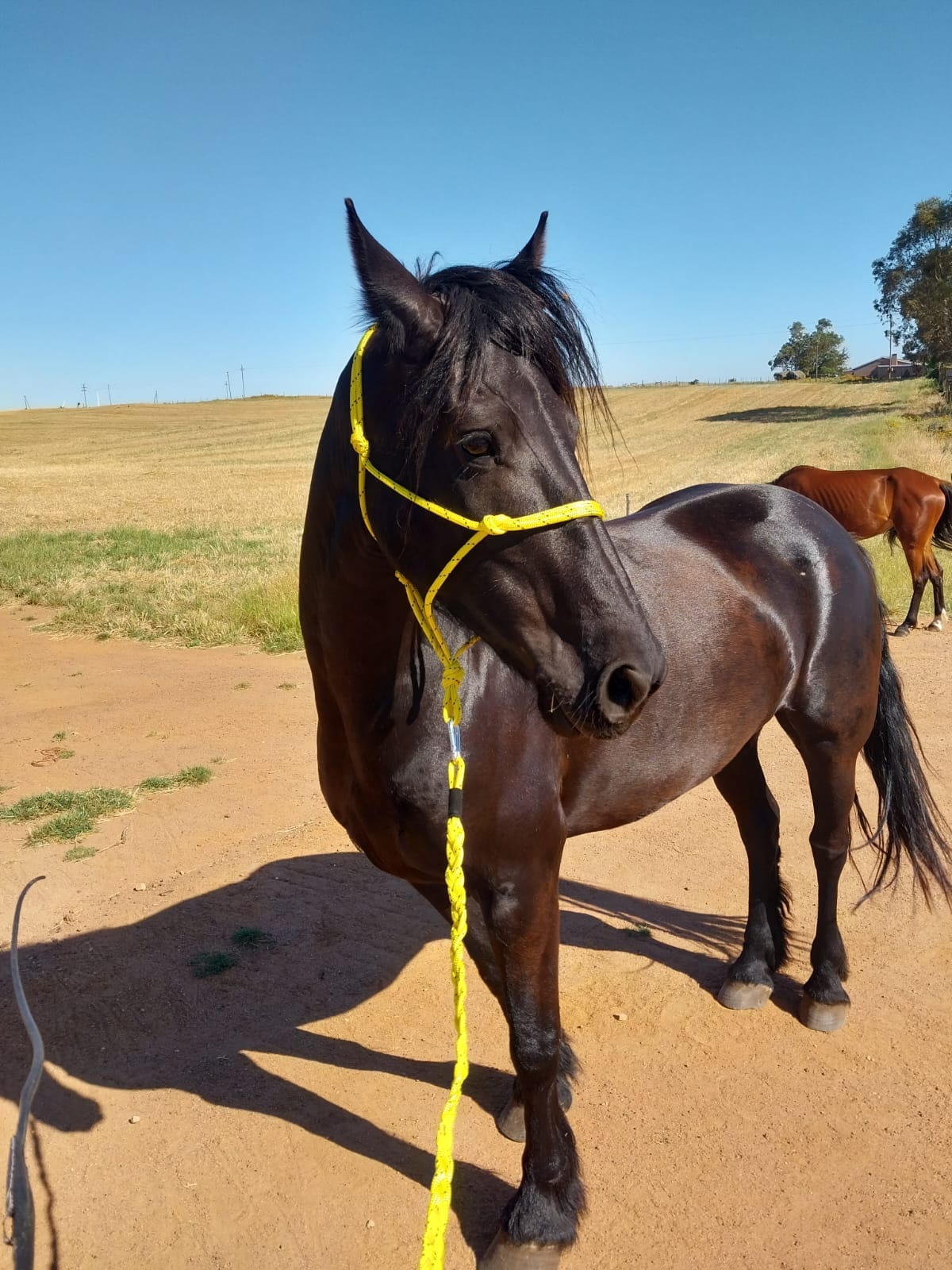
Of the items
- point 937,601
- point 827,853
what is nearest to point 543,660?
point 827,853

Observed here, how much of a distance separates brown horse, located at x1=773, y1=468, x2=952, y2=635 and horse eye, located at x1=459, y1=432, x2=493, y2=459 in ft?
33.7

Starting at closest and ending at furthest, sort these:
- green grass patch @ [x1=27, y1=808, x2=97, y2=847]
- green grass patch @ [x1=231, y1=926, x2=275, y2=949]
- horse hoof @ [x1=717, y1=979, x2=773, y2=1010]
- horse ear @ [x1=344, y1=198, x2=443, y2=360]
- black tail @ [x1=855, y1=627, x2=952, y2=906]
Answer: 1. horse ear @ [x1=344, y1=198, x2=443, y2=360]
2. horse hoof @ [x1=717, y1=979, x2=773, y2=1010]
3. black tail @ [x1=855, y1=627, x2=952, y2=906]
4. green grass patch @ [x1=231, y1=926, x2=275, y2=949]
5. green grass patch @ [x1=27, y1=808, x2=97, y2=847]

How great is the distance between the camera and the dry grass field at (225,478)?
11102mm

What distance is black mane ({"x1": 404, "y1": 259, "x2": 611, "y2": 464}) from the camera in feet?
6.01

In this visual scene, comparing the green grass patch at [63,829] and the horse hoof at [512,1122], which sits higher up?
the green grass patch at [63,829]

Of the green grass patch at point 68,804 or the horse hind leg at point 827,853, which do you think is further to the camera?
the green grass patch at point 68,804

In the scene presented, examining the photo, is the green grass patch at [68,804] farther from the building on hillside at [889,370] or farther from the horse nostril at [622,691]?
the building on hillside at [889,370]

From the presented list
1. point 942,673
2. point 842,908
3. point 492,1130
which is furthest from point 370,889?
point 942,673

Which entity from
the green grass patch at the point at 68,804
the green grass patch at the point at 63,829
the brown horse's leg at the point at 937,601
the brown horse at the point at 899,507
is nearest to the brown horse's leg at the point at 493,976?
the green grass patch at the point at 63,829

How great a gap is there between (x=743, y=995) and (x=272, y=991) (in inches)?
81.7

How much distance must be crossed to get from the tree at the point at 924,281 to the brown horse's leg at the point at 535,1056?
2122 inches

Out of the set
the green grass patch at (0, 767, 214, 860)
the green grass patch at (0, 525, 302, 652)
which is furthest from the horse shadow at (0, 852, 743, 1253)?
the green grass patch at (0, 525, 302, 652)

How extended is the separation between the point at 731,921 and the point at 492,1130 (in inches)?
74.8

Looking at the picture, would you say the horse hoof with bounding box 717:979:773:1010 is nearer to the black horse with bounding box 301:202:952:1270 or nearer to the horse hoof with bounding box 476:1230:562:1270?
the black horse with bounding box 301:202:952:1270
